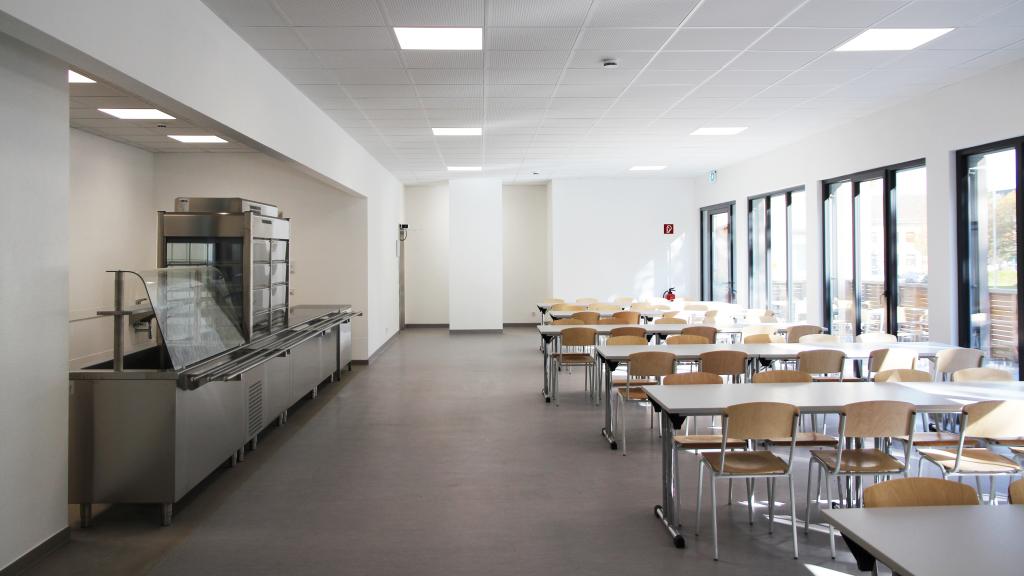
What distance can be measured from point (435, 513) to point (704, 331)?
4307 millimetres

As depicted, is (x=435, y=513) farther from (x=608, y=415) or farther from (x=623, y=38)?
(x=623, y=38)

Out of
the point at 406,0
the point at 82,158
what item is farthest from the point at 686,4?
the point at 82,158

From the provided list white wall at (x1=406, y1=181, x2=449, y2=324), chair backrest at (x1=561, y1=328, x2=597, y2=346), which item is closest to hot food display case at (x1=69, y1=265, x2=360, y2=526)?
chair backrest at (x1=561, y1=328, x2=597, y2=346)

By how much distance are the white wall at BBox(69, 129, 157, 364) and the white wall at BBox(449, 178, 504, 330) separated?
6716 mm

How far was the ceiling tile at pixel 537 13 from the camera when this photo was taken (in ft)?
14.5

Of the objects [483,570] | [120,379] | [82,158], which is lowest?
[483,570]

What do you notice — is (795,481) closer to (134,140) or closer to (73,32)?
(73,32)

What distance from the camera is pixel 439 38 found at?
16.8 ft

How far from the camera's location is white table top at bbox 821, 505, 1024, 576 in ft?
6.33

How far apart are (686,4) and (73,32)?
3558 mm

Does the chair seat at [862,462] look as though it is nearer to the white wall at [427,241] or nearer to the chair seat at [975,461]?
the chair seat at [975,461]

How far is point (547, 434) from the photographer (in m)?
6.25

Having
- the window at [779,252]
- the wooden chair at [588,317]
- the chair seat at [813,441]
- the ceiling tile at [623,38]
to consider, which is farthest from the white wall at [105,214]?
the window at [779,252]

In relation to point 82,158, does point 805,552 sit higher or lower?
lower
